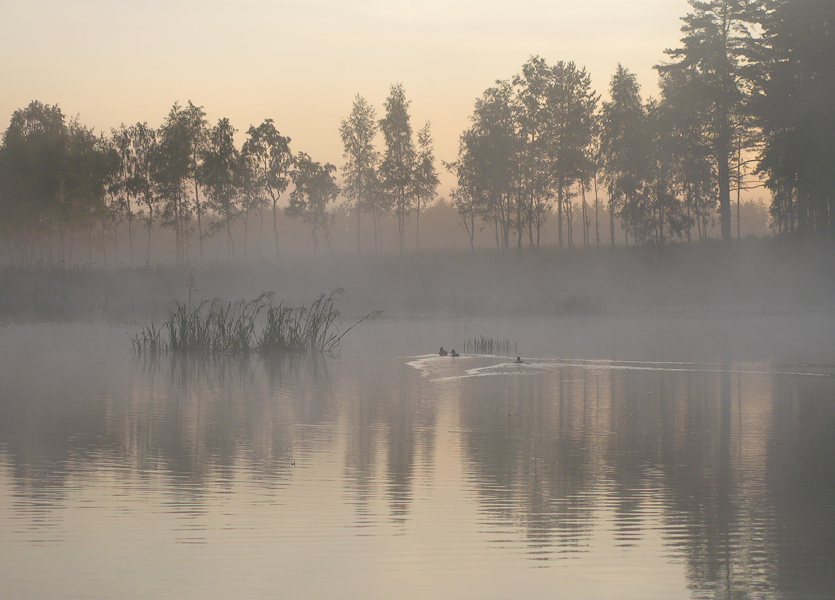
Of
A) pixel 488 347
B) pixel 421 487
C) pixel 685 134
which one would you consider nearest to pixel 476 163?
pixel 685 134

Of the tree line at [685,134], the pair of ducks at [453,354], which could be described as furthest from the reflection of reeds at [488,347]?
the tree line at [685,134]

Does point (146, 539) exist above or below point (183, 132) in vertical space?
below

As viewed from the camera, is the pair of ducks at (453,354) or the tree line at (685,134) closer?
the pair of ducks at (453,354)

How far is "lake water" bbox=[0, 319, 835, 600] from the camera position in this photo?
541 centimetres

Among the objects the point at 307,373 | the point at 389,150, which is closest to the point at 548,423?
the point at 307,373

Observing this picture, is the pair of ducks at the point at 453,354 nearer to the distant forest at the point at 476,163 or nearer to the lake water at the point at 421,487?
the lake water at the point at 421,487

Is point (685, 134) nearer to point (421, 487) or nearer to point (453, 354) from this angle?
point (453, 354)

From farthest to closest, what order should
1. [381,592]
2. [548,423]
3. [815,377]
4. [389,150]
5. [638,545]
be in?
[389,150] < [815,377] < [548,423] < [638,545] < [381,592]

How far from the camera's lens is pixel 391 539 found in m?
6.17

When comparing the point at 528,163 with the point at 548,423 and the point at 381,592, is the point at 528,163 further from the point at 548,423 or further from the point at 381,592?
the point at 381,592

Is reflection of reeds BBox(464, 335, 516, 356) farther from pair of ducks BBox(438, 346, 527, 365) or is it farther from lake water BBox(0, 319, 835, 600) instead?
lake water BBox(0, 319, 835, 600)

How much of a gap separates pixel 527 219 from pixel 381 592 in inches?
2478

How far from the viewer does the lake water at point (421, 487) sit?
5.41 meters

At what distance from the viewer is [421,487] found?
25.4ft
